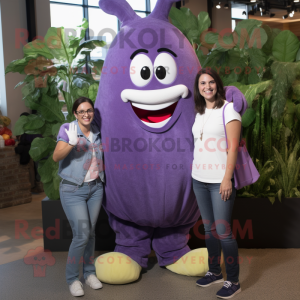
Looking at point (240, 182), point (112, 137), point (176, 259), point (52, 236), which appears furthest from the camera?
point (52, 236)

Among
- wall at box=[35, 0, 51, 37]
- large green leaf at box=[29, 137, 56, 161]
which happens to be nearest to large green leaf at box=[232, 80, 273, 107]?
large green leaf at box=[29, 137, 56, 161]

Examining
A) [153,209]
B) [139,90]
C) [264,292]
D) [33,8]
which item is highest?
[33,8]

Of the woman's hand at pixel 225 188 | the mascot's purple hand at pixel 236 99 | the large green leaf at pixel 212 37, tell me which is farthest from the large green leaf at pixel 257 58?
the woman's hand at pixel 225 188

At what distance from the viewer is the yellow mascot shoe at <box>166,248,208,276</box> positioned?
2178 millimetres

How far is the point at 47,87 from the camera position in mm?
2895

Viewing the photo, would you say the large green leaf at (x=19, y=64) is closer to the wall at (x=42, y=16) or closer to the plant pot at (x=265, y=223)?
the plant pot at (x=265, y=223)

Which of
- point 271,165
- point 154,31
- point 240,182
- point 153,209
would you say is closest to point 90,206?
point 153,209

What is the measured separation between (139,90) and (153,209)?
621 millimetres

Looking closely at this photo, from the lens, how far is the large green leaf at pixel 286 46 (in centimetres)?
286

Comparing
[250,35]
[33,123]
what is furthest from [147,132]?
[250,35]

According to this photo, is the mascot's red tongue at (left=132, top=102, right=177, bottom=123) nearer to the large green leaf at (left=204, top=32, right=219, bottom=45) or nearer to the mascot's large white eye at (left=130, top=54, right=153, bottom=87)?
the mascot's large white eye at (left=130, top=54, right=153, bottom=87)

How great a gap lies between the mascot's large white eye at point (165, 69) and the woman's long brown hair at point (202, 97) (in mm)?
138

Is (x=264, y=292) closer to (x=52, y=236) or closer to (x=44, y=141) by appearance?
(x=52, y=236)

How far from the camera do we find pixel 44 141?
2.82 m
